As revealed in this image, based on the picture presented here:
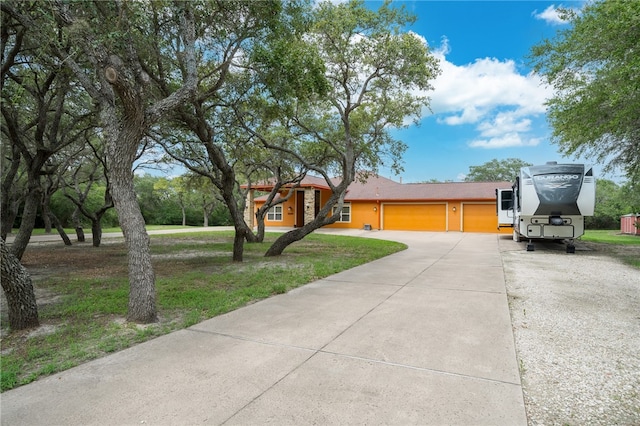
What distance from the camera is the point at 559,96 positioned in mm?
11062

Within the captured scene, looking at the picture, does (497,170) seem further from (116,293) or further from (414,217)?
(116,293)

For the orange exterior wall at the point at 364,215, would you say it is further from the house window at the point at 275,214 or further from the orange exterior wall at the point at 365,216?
the house window at the point at 275,214

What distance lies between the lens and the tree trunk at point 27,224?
8.22 meters

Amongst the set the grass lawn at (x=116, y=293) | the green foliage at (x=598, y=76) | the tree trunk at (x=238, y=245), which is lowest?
the grass lawn at (x=116, y=293)

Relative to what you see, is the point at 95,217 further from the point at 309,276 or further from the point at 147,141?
the point at 309,276

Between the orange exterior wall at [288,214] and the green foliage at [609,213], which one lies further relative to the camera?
the green foliage at [609,213]

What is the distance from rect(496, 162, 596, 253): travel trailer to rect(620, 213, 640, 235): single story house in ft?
55.5

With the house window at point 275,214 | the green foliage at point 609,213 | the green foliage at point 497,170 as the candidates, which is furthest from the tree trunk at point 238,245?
the green foliage at point 497,170

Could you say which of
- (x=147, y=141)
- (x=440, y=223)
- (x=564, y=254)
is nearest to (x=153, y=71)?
(x=147, y=141)

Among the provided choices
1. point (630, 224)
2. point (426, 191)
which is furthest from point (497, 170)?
point (426, 191)

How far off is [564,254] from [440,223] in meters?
12.4

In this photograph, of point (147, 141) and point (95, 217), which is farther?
point (95, 217)

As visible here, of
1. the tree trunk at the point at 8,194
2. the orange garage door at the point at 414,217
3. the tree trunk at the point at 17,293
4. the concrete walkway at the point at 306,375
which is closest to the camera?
the concrete walkway at the point at 306,375

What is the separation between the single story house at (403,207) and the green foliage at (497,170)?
82.0ft
